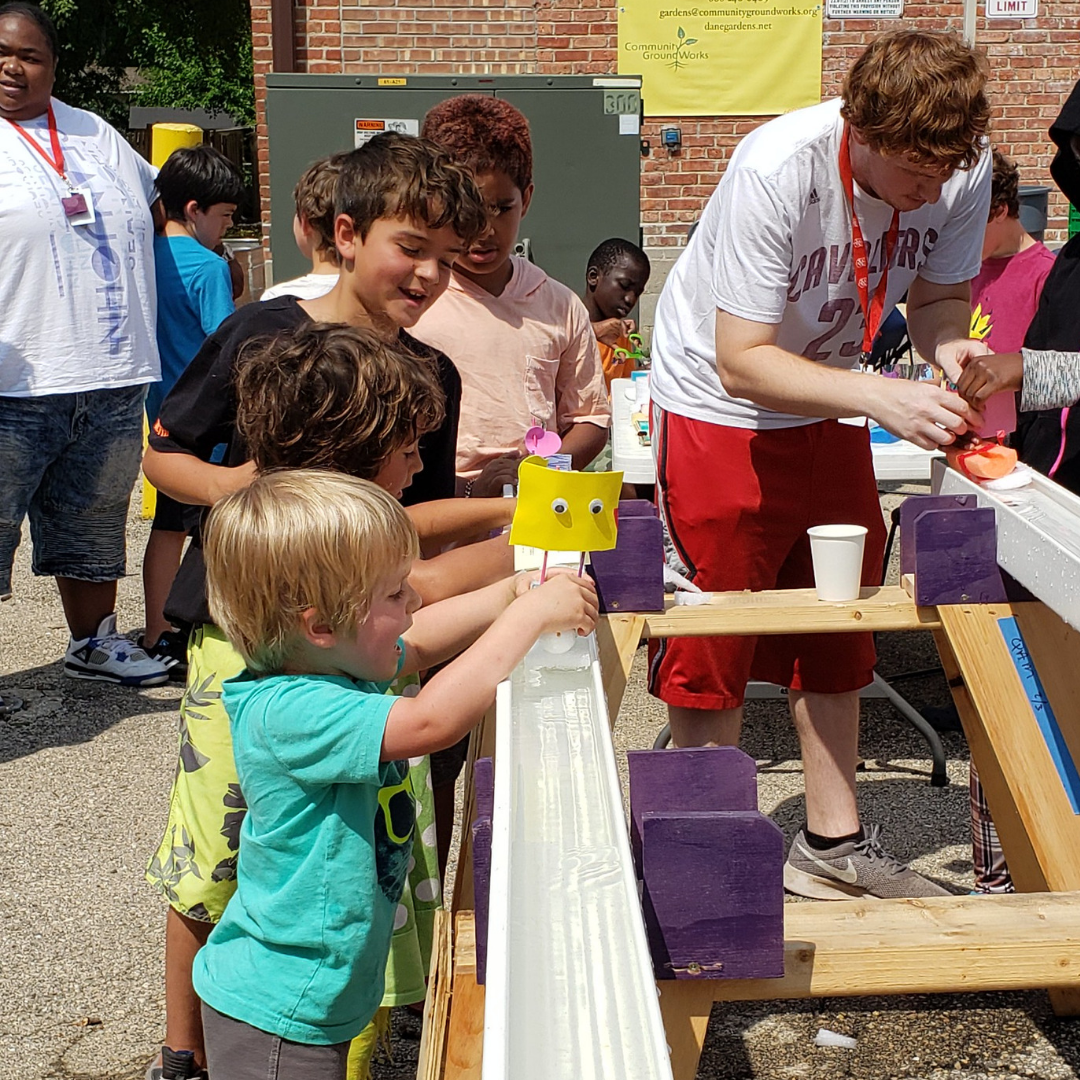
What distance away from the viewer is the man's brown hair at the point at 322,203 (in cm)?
235

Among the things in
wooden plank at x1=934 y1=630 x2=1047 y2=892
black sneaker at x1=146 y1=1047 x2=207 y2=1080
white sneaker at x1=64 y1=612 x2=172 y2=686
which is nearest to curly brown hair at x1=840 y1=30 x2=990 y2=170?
wooden plank at x1=934 y1=630 x2=1047 y2=892

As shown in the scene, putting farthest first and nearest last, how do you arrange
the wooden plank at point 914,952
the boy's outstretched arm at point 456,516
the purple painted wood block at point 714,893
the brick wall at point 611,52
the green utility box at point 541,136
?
the brick wall at point 611,52 → the green utility box at point 541,136 → the boy's outstretched arm at point 456,516 → the wooden plank at point 914,952 → the purple painted wood block at point 714,893

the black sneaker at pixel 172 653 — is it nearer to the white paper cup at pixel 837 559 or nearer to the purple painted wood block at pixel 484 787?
the white paper cup at pixel 837 559

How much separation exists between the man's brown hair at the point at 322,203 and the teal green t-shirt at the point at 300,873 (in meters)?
1.05

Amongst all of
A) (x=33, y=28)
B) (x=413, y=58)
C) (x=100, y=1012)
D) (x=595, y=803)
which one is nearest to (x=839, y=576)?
(x=595, y=803)

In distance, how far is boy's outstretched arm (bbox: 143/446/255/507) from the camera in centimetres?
196

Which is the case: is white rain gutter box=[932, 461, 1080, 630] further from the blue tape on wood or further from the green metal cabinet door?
the green metal cabinet door

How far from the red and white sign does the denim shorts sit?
339 inches

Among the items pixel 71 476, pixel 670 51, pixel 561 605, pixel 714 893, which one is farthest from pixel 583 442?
pixel 670 51

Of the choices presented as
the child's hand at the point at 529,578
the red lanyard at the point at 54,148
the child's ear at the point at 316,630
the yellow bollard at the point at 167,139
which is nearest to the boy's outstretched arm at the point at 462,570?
the child's hand at the point at 529,578

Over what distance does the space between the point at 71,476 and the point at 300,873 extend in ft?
10.5

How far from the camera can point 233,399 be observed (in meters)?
2.03

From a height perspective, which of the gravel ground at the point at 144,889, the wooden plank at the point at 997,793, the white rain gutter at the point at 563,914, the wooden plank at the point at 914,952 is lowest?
the gravel ground at the point at 144,889

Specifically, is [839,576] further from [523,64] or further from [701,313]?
[523,64]
